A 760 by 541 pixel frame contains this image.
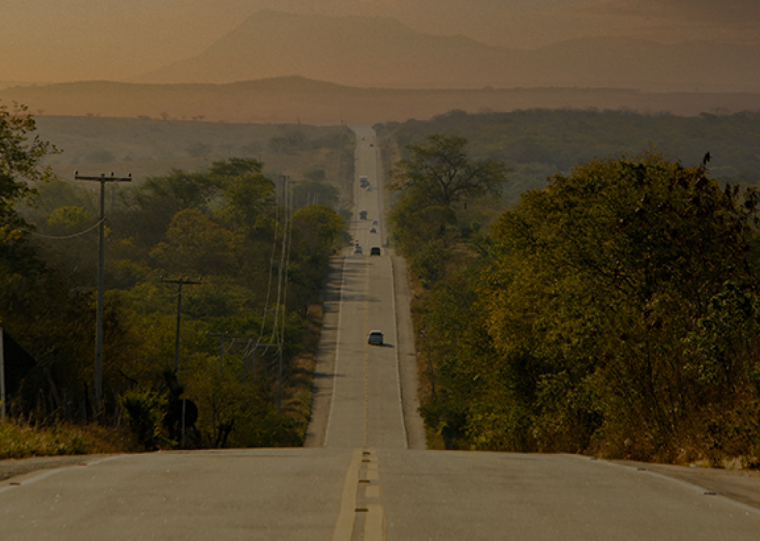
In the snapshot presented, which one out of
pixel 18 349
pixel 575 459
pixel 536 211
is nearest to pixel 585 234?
pixel 536 211

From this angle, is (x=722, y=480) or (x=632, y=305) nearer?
(x=722, y=480)

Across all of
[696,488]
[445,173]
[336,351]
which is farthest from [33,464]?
[445,173]

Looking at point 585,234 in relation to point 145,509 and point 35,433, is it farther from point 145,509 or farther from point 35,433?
point 145,509

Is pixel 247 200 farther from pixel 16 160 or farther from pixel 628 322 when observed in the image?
pixel 628 322

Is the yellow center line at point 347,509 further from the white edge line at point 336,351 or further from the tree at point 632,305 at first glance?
the white edge line at point 336,351

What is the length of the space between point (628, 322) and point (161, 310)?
2617 inches

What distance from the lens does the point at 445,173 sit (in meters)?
142

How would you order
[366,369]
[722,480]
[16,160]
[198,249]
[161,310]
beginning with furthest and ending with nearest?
[198,249]
[366,369]
[161,310]
[16,160]
[722,480]

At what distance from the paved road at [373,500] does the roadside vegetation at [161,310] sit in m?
4.25

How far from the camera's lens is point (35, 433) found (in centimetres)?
1393

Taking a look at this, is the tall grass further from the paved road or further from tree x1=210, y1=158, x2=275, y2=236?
tree x1=210, y1=158, x2=275, y2=236

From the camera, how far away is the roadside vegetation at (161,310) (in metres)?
20.5

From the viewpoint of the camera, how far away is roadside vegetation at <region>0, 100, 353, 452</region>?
806 inches

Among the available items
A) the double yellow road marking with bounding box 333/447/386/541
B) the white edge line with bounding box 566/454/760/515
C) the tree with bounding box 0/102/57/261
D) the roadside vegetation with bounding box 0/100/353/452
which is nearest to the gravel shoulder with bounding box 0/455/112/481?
the roadside vegetation with bounding box 0/100/353/452
